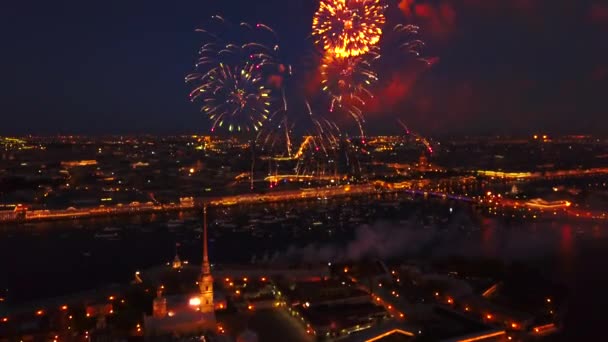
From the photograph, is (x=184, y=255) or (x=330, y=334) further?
(x=184, y=255)

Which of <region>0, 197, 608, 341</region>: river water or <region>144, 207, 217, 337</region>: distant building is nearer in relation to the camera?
<region>144, 207, 217, 337</region>: distant building

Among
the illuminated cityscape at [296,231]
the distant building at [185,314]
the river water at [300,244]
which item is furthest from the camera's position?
the river water at [300,244]

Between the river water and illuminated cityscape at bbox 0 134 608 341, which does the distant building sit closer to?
illuminated cityscape at bbox 0 134 608 341

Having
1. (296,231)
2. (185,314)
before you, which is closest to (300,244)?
(296,231)

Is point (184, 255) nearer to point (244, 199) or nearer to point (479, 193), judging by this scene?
point (244, 199)

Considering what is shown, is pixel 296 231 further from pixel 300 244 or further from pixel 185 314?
pixel 185 314

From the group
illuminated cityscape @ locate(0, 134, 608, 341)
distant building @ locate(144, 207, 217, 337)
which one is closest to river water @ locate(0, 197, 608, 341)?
illuminated cityscape @ locate(0, 134, 608, 341)

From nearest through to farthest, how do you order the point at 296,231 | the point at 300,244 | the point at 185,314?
the point at 185,314 < the point at 300,244 < the point at 296,231

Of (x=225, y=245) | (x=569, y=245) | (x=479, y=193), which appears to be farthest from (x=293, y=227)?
(x=479, y=193)

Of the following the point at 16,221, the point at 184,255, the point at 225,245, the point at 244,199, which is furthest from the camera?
the point at 244,199

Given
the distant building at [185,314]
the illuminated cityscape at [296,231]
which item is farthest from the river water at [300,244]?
the distant building at [185,314]

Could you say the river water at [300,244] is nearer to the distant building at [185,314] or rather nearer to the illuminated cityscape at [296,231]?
the illuminated cityscape at [296,231]
